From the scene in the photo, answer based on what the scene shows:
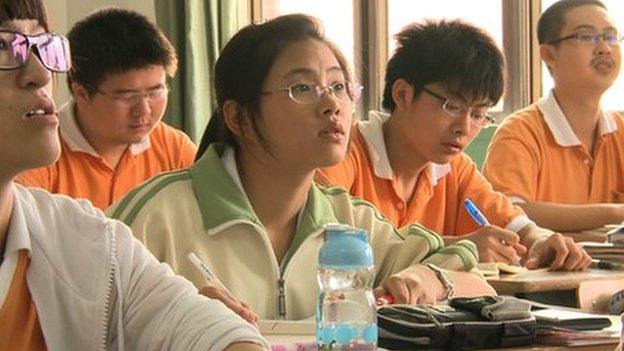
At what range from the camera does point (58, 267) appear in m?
1.52

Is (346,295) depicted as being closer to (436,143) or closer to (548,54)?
(436,143)

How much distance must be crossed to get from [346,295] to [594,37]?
2.47 metres

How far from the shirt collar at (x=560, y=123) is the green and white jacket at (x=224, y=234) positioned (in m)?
1.94

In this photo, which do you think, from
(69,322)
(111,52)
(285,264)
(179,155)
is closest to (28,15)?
(69,322)

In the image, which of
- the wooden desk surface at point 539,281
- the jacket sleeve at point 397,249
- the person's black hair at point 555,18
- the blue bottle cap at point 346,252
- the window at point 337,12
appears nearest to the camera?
the blue bottle cap at point 346,252

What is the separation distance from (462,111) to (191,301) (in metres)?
1.73

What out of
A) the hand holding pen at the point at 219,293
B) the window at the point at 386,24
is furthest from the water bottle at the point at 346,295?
the window at the point at 386,24

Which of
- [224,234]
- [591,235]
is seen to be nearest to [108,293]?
[224,234]

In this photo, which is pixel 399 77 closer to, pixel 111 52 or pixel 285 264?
pixel 111 52

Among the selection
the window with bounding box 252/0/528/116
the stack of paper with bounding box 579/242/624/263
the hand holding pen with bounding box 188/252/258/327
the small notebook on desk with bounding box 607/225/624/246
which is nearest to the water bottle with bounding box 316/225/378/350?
the hand holding pen with bounding box 188/252/258/327

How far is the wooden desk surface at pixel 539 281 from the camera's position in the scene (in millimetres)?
2645

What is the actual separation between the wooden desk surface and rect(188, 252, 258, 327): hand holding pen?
787mm

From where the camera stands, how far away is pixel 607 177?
4133 millimetres

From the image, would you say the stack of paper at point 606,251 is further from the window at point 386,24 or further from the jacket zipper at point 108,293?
the window at point 386,24
